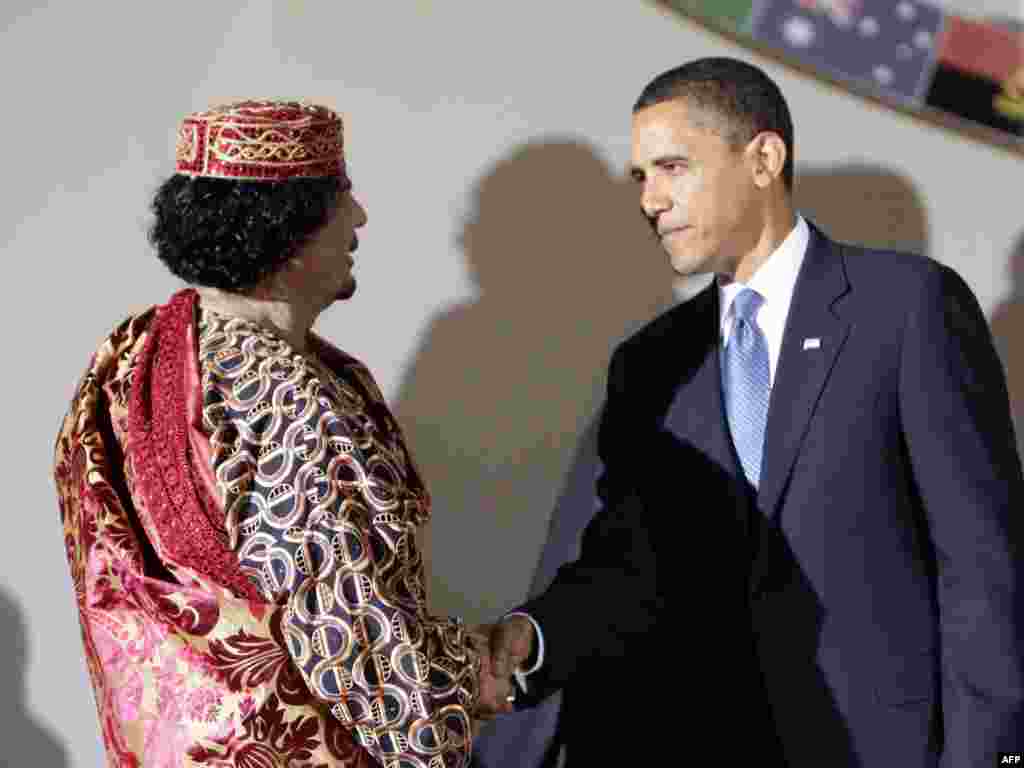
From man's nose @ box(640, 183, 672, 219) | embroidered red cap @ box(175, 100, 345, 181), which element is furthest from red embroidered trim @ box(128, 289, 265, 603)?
man's nose @ box(640, 183, 672, 219)

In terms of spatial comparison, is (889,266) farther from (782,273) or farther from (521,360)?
(521,360)

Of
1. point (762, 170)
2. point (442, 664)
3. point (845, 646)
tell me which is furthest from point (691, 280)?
point (442, 664)

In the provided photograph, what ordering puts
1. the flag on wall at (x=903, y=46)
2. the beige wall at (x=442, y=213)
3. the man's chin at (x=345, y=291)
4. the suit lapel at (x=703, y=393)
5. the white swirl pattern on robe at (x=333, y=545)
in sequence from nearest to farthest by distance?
1. the white swirl pattern on robe at (x=333, y=545)
2. the man's chin at (x=345, y=291)
3. the suit lapel at (x=703, y=393)
4. the beige wall at (x=442, y=213)
5. the flag on wall at (x=903, y=46)

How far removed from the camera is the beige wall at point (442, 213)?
1985 millimetres

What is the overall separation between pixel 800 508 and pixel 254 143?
82cm

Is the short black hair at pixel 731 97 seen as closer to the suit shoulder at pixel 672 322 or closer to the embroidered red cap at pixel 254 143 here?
the suit shoulder at pixel 672 322

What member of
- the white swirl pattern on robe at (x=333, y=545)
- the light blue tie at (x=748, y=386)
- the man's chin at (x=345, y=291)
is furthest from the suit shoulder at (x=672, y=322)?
the white swirl pattern on robe at (x=333, y=545)

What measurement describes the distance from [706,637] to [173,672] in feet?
2.62

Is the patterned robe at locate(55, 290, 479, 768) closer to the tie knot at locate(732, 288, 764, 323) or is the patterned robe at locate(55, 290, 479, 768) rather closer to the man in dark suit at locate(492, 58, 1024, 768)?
the man in dark suit at locate(492, 58, 1024, 768)

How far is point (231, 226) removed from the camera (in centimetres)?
151

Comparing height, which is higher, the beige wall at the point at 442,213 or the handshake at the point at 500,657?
the beige wall at the point at 442,213

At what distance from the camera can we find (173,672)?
4.68 feet

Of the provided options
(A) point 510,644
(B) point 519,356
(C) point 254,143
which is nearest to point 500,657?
(A) point 510,644

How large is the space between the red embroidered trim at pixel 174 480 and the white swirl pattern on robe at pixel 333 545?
0.03 metres
